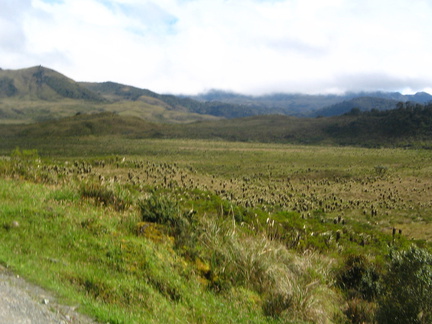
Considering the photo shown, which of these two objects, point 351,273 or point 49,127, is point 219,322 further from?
point 49,127

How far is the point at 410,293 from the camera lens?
22.6ft

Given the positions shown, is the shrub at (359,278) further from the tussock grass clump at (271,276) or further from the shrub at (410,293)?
the shrub at (410,293)

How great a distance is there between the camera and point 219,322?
509 cm

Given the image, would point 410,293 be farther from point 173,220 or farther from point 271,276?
point 173,220

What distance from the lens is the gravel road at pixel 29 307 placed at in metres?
3.83

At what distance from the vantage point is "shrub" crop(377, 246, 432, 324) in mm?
6594

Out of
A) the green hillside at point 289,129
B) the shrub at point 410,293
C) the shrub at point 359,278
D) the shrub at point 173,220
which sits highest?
the green hillside at point 289,129

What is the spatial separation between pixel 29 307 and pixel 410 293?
657 centimetres

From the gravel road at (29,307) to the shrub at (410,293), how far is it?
5650 mm

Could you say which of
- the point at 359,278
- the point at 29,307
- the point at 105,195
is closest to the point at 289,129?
the point at 359,278

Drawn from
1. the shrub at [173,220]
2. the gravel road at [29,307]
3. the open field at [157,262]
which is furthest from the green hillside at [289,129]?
the gravel road at [29,307]

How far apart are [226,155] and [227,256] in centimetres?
6213

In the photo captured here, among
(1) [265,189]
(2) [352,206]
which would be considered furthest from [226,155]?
(2) [352,206]

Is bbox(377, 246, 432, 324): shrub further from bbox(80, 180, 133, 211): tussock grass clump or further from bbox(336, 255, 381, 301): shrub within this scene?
bbox(80, 180, 133, 211): tussock grass clump
